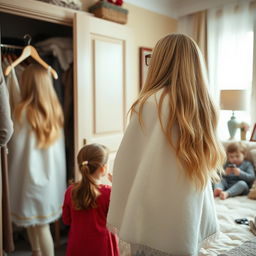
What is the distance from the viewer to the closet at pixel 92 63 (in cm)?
238

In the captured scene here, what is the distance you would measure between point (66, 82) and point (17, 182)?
105 cm

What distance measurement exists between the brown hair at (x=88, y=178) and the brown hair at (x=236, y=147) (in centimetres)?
159

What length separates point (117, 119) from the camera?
2.80 metres

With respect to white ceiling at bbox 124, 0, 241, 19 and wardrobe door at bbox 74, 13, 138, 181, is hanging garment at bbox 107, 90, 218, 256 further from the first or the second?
white ceiling at bbox 124, 0, 241, 19

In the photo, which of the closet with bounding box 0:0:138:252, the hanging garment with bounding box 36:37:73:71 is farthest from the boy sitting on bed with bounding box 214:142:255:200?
the hanging garment with bounding box 36:37:73:71

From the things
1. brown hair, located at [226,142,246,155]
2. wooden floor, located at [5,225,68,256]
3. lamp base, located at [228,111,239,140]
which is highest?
lamp base, located at [228,111,239,140]

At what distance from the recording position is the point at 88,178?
1538mm

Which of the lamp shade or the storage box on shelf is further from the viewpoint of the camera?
the lamp shade

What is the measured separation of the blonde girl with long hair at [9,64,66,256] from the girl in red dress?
86cm

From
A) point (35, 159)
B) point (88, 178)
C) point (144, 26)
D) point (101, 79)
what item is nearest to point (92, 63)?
point (101, 79)

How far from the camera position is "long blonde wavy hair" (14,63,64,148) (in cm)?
233

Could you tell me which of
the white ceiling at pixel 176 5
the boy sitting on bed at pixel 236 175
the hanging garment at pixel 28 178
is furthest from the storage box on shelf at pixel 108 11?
the boy sitting on bed at pixel 236 175

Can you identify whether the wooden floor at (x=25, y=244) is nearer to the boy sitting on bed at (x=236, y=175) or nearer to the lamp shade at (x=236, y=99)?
the boy sitting on bed at (x=236, y=175)

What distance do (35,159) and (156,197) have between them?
1.49 metres
